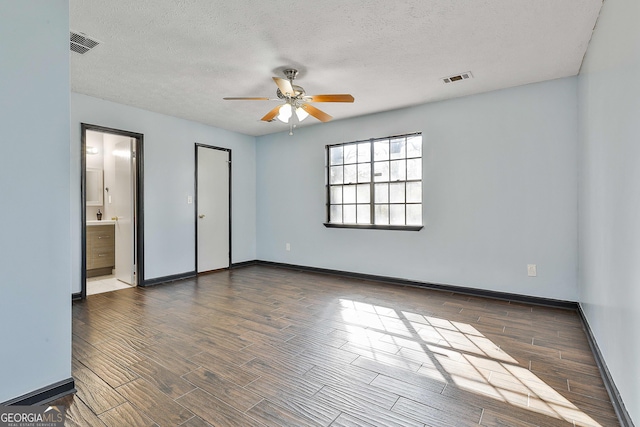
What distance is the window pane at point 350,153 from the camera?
513cm

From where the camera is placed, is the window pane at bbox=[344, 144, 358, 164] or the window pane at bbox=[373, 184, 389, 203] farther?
the window pane at bbox=[344, 144, 358, 164]

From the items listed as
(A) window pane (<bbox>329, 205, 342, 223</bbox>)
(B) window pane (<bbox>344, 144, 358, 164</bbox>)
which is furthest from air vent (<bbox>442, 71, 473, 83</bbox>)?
(A) window pane (<bbox>329, 205, 342, 223</bbox>)

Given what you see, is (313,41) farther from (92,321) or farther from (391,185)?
(92,321)

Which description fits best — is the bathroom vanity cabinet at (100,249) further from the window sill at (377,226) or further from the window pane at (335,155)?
the window pane at (335,155)

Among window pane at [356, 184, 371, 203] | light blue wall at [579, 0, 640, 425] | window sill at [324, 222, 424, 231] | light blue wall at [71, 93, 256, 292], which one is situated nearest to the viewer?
light blue wall at [579, 0, 640, 425]

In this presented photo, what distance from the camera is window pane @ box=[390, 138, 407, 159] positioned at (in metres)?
4.63

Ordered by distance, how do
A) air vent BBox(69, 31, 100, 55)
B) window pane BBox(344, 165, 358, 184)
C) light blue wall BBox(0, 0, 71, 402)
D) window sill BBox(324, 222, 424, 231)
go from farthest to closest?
window pane BBox(344, 165, 358, 184), window sill BBox(324, 222, 424, 231), air vent BBox(69, 31, 100, 55), light blue wall BBox(0, 0, 71, 402)

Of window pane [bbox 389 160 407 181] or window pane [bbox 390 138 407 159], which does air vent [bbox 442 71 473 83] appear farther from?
window pane [bbox 389 160 407 181]

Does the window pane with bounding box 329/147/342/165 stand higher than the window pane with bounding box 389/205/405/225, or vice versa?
the window pane with bounding box 329/147/342/165

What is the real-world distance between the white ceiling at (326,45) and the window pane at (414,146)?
2.01 feet

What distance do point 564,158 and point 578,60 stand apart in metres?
0.99

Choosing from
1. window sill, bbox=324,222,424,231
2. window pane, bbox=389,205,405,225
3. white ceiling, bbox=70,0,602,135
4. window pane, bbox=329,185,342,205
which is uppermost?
white ceiling, bbox=70,0,602,135

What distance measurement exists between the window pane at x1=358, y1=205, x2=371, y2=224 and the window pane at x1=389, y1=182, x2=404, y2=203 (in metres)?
0.42

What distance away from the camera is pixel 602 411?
172 cm
